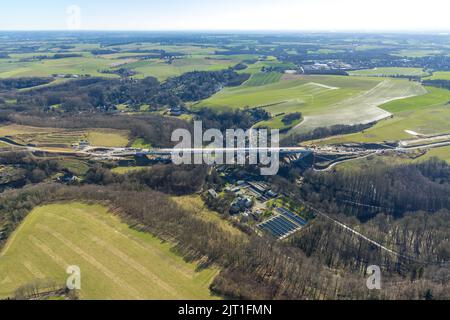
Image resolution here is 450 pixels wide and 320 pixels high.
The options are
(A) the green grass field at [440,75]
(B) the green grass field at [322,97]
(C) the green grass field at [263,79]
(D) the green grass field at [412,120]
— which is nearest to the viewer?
(D) the green grass field at [412,120]

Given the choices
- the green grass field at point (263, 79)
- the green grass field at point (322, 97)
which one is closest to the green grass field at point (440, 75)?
the green grass field at point (322, 97)

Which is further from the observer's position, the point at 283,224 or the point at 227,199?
the point at 227,199

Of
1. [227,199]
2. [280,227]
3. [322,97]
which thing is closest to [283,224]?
[280,227]

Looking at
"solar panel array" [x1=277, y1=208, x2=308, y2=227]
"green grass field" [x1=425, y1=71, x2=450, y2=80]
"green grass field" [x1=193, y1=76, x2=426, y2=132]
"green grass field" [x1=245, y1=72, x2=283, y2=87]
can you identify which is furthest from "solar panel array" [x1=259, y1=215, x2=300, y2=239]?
"green grass field" [x1=425, y1=71, x2=450, y2=80]

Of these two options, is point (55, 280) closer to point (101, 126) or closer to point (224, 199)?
point (224, 199)

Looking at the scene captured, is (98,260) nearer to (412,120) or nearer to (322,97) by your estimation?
(412,120)

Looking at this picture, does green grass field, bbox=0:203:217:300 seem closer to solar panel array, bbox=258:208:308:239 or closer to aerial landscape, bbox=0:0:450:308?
aerial landscape, bbox=0:0:450:308

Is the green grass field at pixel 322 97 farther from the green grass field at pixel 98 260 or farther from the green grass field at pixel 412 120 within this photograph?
the green grass field at pixel 98 260
